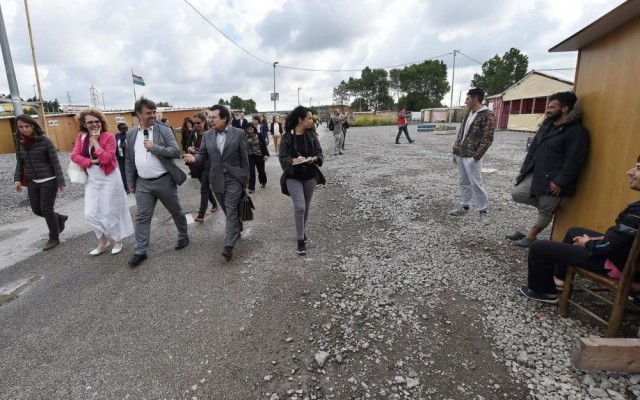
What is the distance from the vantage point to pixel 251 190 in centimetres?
810

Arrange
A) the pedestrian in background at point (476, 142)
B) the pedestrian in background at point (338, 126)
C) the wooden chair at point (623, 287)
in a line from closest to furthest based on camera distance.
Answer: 1. the wooden chair at point (623, 287)
2. the pedestrian in background at point (476, 142)
3. the pedestrian in background at point (338, 126)

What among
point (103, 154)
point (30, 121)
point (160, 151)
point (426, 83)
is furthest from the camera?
point (426, 83)

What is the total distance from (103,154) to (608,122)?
559 cm

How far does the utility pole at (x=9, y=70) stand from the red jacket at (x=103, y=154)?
4752 millimetres

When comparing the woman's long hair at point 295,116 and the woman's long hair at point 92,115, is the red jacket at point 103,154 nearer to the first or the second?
the woman's long hair at point 92,115

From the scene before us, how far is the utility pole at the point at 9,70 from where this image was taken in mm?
7383

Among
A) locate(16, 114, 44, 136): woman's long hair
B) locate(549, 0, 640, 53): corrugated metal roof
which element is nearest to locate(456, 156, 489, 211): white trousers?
locate(549, 0, 640, 53): corrugated metal roof

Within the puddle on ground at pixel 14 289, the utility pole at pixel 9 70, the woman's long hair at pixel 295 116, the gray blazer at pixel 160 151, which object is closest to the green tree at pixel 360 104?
the utility pole at pixel 9 70

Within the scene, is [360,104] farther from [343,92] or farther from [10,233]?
[10,233]

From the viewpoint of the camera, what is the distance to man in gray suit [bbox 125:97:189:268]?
4.22 meters

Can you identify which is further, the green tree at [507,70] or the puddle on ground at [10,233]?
the green tree at [507,70]

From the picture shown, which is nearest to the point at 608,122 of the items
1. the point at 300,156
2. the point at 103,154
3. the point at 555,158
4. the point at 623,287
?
the point at 555,158

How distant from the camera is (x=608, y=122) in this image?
317 cm

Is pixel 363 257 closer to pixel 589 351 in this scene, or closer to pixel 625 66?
pixel 589 351
